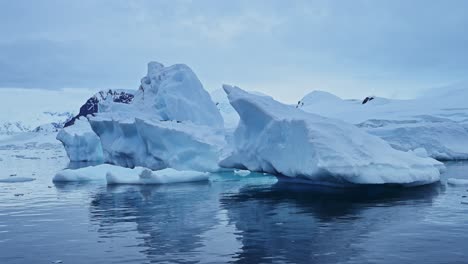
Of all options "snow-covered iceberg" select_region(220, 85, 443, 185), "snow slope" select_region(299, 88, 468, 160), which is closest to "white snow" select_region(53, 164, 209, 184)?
"snow-covered iceberg" select_region(220, 85, 443, 185)

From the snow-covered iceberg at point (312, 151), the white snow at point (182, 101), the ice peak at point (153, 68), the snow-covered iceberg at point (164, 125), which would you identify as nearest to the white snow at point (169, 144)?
the snow-covered iceberg at point (164, 125)

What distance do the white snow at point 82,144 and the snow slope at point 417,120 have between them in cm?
2035

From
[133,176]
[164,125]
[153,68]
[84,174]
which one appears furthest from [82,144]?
[133,176]

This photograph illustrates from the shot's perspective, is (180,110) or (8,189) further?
(180,110)

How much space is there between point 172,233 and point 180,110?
24.3 meters

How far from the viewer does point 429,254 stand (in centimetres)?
850

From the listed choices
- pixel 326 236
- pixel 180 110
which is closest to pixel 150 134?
pixel 180 110

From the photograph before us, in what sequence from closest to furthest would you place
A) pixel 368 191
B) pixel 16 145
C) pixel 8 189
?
pixel 368 191, pixel 8 189, pixel 16 145

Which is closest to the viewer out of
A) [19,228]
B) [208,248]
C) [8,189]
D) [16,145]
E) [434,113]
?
[208,248]

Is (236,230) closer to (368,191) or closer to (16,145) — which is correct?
(368,191)

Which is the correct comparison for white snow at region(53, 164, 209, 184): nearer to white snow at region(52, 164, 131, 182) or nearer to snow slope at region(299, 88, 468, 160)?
white snow at region(52, 164, 131, 182)

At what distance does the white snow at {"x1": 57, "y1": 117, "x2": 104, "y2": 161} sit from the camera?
153 feet

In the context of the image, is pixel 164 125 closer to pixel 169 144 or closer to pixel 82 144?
pixel 169 144

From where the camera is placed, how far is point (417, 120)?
38156 mm
